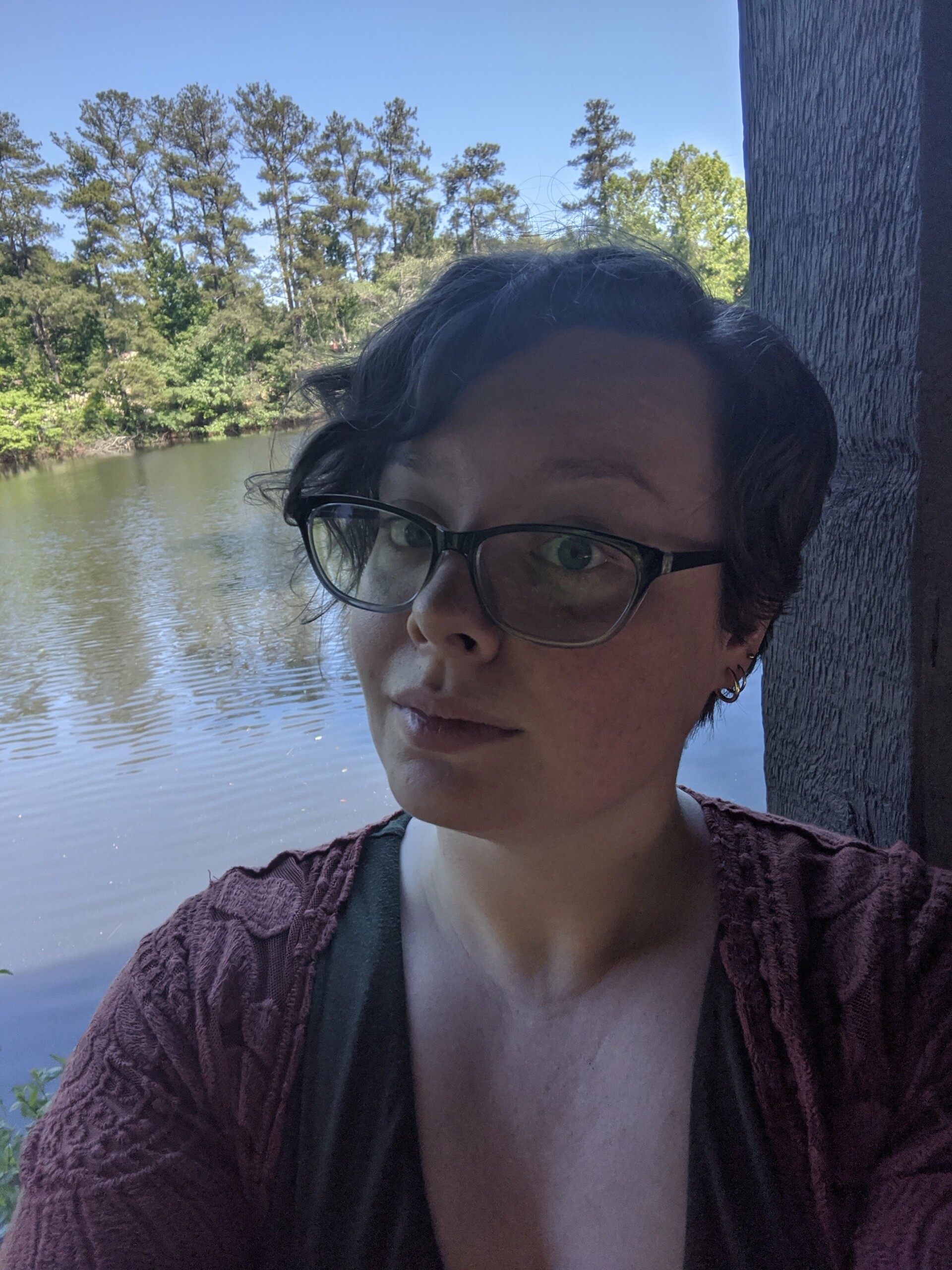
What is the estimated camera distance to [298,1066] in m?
0.72

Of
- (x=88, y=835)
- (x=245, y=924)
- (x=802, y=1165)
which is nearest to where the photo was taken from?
(x=802, y=1165)

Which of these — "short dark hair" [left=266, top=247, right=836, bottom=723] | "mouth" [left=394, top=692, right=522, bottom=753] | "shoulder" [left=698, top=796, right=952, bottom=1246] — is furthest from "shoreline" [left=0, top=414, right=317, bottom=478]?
"shoulder" [left=698, top=796, right=952, bottom=1246]

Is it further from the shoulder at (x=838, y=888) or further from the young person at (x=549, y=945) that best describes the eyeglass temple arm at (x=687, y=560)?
the shoulder at (x=838, y=888)

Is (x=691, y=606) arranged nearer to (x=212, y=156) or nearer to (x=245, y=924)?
(x=245, y=924)

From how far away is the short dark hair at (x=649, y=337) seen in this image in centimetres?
73

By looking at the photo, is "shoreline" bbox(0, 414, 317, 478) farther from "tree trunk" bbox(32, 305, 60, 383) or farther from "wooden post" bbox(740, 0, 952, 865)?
"wooden post" bbox(740, 0, 952, 865)

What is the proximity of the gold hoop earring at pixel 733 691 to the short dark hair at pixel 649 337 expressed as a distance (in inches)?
2.8

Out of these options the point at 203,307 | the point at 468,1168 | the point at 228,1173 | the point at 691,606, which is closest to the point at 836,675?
the point at 691,606

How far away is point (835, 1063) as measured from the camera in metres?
0.67

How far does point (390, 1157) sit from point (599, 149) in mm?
1957

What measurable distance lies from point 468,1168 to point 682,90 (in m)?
2.38

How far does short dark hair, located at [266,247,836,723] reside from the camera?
2.40ft

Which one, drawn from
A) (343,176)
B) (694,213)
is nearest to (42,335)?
(343,176)

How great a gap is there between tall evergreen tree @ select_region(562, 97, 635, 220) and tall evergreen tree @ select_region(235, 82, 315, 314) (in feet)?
3.18
